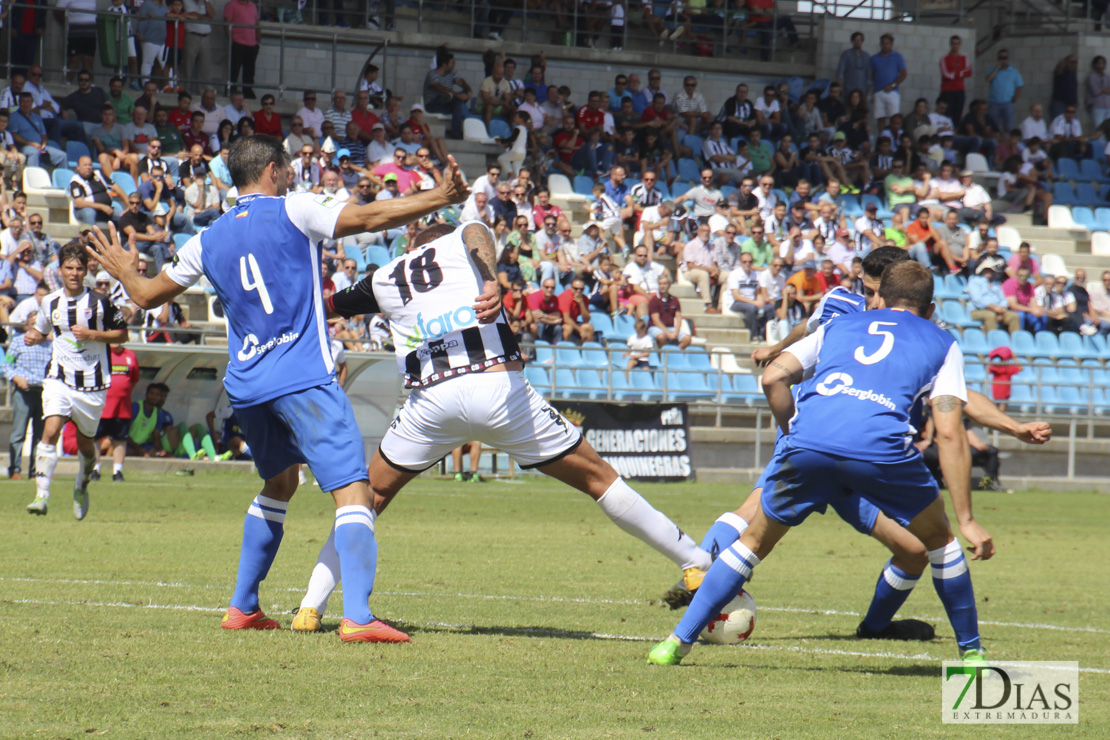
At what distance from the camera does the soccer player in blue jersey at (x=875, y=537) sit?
21.1 feet

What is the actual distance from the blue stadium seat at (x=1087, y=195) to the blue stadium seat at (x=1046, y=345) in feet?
22.6

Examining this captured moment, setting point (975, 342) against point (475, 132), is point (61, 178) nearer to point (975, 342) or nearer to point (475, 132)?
point (475, 132)

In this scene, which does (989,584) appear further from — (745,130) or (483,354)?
(745,130)

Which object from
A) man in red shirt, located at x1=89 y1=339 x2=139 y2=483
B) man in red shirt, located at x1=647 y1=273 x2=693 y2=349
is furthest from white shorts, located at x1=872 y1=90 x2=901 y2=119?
man in red shirt, located at x1=89 y1=339 x2=139 y2=483

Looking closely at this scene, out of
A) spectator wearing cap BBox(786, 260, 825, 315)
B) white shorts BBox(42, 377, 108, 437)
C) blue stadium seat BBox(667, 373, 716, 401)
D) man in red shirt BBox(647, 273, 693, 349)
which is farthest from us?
spectator wearing cap BBox(786, 260, 825, 315)

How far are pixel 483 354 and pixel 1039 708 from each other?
282 centimetres

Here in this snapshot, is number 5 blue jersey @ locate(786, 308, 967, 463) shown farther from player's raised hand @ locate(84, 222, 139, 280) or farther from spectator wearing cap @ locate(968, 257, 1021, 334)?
spectator wearing cap @ locate(968, 257, 1021, 334)

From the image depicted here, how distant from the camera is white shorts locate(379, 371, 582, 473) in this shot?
6.33 metres

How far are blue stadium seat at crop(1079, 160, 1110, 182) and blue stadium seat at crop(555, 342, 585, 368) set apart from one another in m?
15.9

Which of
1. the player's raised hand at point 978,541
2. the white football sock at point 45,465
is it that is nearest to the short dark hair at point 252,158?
the player's raised hand at point 978,541

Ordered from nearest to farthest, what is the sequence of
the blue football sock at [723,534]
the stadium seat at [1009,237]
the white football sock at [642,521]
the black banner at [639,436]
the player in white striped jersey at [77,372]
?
the white football sock at [642,521] < the blue football sock at [723,534] < the player in white striped jersey at [77,372] < the black banner at [639,436] < the stadium seat at [1009,237]

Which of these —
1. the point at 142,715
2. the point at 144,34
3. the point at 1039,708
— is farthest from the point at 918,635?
the point at 144,34

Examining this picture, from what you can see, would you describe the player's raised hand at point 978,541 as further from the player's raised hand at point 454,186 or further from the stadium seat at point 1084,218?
the stadium seat at point 1084,218

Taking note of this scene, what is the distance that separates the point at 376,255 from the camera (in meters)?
21.7
